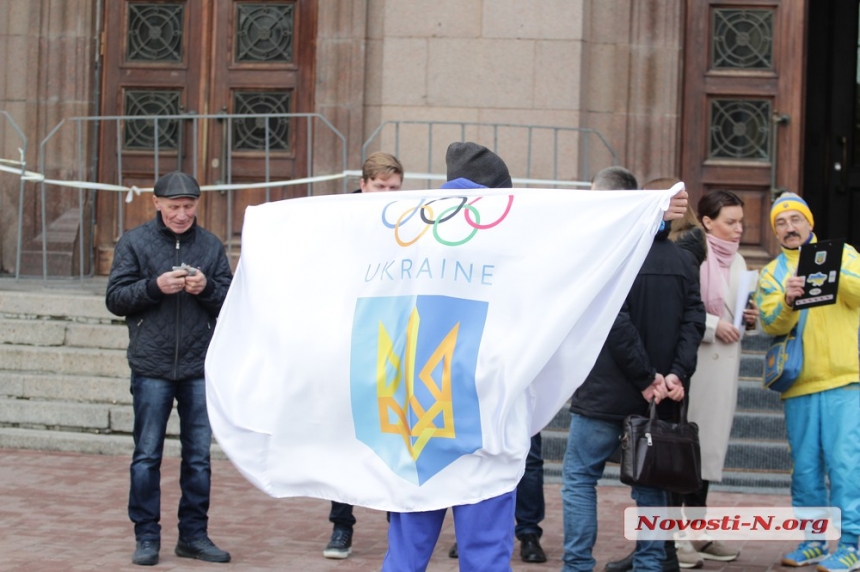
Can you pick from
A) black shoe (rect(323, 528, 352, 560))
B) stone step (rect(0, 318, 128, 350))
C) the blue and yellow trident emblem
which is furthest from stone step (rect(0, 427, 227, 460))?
the blue and yellow trident emblem

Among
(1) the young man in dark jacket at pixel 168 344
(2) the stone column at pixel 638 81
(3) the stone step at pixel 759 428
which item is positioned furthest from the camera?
(2) the stone column at pixel 638 81

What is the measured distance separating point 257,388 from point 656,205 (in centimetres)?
165

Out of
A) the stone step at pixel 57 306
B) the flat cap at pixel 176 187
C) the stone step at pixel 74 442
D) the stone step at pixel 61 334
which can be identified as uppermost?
the flat cap at pixel 176 187

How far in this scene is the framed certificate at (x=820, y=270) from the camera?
6.63 m

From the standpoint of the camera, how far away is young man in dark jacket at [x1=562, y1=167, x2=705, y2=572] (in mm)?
6074

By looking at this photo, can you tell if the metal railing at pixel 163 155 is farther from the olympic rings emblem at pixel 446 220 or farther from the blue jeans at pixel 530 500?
the olympic rings emblem at pixel 446 220

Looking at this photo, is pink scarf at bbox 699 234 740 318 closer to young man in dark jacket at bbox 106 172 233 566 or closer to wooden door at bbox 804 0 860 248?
young man in dark jacket at bbox 106 172 233 566

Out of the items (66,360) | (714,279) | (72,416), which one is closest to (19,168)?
(66,360)

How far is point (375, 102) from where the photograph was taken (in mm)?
11672

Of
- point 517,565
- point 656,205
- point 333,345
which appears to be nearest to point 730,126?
point 517,565

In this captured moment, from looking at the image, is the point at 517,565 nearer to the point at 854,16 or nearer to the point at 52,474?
the point at 52,474

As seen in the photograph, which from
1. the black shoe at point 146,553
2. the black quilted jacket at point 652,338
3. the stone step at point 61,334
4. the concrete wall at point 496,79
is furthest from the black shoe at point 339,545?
the concrete wall at point 496,79

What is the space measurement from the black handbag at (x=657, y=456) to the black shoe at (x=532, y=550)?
107cm

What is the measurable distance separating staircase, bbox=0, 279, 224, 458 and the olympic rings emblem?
493 cm
